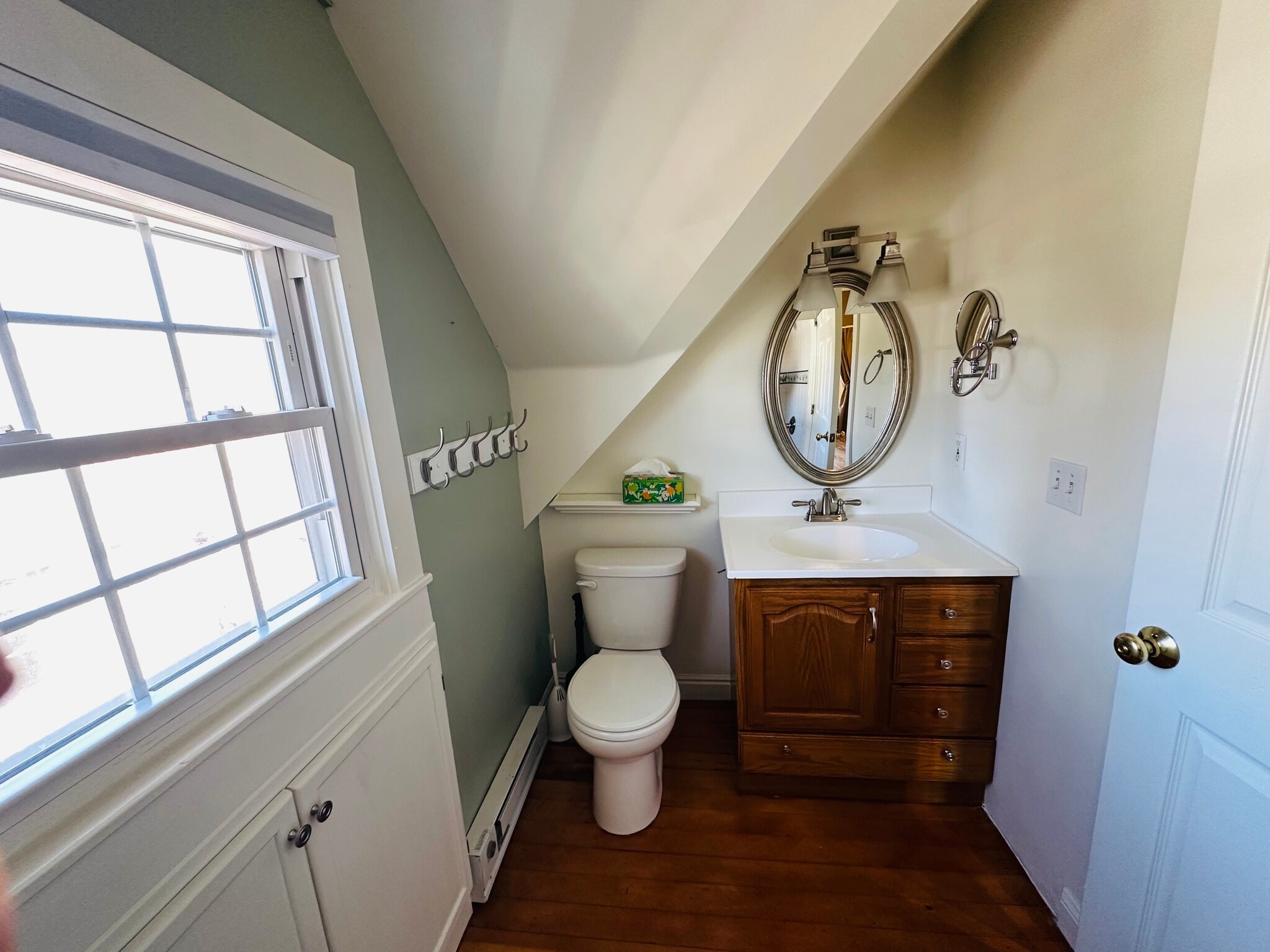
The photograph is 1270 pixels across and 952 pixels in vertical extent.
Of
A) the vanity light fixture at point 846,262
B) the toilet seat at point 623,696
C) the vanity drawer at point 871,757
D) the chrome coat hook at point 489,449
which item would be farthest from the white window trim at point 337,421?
the vanity light fixture at point 846,262

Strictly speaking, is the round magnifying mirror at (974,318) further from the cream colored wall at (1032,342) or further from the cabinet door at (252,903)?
the cabinet door at (252,903)

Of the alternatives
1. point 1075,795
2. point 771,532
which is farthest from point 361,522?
point 1075,795

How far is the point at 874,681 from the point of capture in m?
1.50

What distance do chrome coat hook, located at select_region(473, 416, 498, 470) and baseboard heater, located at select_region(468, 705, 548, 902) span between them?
3.21 ft

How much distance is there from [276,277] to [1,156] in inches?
14.1

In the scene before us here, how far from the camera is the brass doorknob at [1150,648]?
2.50 feet

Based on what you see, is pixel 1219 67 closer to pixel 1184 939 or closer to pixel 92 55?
pixel 1184 939

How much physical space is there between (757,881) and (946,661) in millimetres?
857

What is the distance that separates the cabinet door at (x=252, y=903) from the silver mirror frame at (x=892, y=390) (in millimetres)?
1726

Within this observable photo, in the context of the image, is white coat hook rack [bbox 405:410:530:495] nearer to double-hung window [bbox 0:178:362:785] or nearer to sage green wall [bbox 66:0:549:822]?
sage green wall [bbox 66:0:549:822]

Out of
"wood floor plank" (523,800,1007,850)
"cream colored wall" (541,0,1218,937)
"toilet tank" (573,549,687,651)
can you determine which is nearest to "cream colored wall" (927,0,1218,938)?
"cream colored wall" (541,0,1218,937)

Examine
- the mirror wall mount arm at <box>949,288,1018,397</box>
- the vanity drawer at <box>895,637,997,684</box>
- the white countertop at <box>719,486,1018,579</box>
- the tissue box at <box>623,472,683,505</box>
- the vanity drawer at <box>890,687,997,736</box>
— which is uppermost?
the mirror wall mount arm at <box>949,288,1018,397</box>

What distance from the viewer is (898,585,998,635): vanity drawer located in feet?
4.57

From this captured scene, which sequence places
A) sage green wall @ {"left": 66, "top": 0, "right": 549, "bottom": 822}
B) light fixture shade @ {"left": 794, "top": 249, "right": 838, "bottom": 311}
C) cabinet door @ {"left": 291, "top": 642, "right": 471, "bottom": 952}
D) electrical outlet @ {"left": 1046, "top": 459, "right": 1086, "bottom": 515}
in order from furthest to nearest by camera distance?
1. light fixture shade @ {"left": 794, "top": 249, "right": 838, "bottom": 311}
2. electrical outlet @ {"left": 1046, "top": 459, "right": 1086, "bottom": 515}
3. cabinet door @ {"left": 291, "top": 642, "right": 471, "bottom": 952}
4. sage green wall @ {"left": 66, "top": 0, "right": 549, "bottom": 822}
